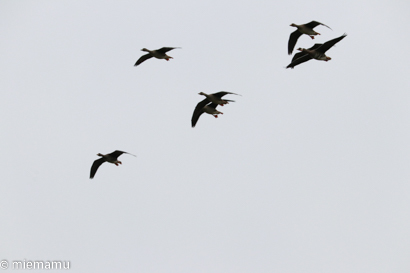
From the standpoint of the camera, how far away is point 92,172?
118 ft

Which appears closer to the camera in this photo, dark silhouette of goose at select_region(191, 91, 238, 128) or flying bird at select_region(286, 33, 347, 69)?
flying bird at select_region(286, 33, 347, 69)

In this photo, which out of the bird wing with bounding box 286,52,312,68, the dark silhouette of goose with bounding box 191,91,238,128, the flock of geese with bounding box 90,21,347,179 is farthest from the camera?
the dark silhouette of goose with bounding box 191,91,238,128

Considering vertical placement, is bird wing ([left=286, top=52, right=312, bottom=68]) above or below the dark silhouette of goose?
above

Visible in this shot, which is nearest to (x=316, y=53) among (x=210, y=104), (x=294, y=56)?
(x=294, y=56)

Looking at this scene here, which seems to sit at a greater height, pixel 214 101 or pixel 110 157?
pixel 214 101

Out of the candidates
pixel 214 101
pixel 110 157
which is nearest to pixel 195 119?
pixel 214 101

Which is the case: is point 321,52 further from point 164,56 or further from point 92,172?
point 92,172

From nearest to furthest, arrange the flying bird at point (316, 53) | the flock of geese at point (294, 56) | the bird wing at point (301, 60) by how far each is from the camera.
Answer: the flying bird at point (316, 53) → the flock of geese at point (294, 56) → the bird wing at point (301, 60)

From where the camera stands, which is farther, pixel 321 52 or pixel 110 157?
pixel 110 157

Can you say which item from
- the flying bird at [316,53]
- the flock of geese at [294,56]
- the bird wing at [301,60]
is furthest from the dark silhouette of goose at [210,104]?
the flying bird at [316,53]

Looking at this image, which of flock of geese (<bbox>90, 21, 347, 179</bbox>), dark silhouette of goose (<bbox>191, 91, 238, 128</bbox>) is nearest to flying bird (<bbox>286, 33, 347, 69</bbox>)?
flock of geese (<bbox>90, 21, 347, 179</bbox>)

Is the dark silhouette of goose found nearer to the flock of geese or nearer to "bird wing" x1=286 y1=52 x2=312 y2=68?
the flock of geese

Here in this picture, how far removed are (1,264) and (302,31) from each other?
23.0 metres

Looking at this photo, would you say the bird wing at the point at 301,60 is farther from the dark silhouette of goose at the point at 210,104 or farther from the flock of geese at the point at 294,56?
the dark silhouette of goose at the point at 210,104
